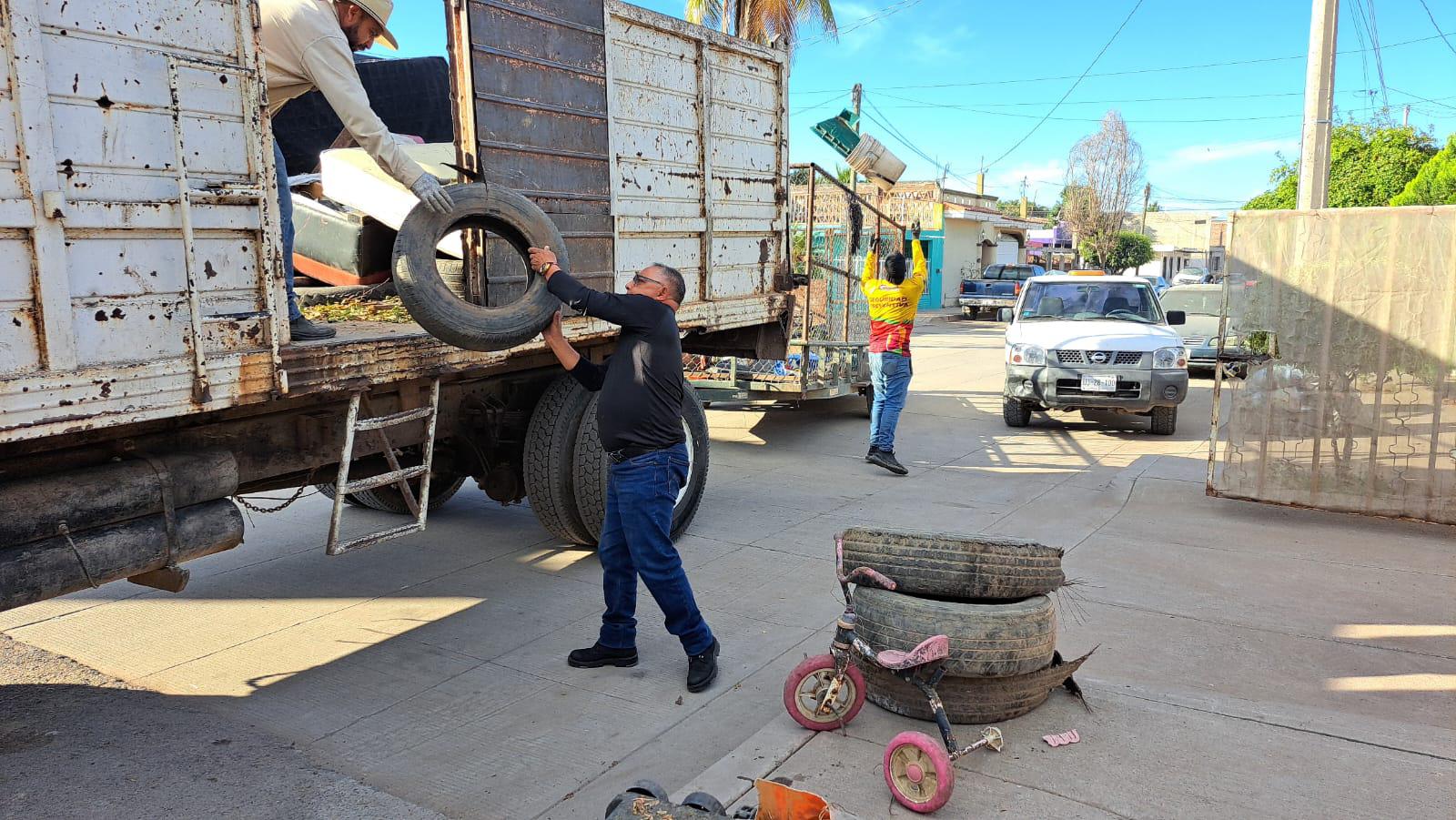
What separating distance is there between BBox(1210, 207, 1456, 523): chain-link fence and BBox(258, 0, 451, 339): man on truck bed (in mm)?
5515

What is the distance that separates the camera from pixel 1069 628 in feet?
15.6

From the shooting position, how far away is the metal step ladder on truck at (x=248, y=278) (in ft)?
10.7

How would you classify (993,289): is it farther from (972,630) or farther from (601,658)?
(972,630)

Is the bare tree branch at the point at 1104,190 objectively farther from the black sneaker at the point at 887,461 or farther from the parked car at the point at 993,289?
the black sneaker at the point at 887,461

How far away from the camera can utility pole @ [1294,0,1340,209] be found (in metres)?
11.5

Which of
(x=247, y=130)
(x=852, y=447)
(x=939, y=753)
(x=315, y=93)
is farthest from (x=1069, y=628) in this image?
(x=315, y=93)

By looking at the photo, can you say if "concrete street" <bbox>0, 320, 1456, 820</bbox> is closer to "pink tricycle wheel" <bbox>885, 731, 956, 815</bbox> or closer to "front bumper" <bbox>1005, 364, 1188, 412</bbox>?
"pink tricycle wheel" <bbox>885, 731, 956, 815</bbox>

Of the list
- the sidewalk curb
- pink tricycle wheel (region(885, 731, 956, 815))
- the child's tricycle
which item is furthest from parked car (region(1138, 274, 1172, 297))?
pink tricycle wheel (region(885, 731, 956, 815))

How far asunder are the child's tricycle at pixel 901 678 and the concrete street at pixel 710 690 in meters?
0.08

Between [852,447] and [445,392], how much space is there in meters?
4.96

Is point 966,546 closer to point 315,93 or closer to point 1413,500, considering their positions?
point 1413,500

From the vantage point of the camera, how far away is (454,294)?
443 centimetres

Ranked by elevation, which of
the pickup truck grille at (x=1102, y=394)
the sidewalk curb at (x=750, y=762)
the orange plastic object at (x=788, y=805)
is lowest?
the sidewalk curb at (x=750, y=762)

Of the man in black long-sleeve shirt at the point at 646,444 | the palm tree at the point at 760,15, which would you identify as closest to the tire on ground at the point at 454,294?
the man in black long-sleeve shirt at the point at 646,444
